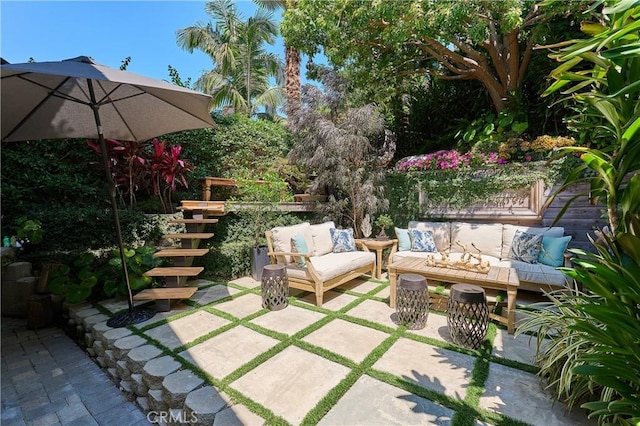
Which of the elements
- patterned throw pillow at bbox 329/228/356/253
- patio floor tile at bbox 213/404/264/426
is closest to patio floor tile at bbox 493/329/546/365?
patio floor tile at bbox 213/404/264/426

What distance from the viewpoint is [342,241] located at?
14.2ft

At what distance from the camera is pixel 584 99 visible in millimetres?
1356

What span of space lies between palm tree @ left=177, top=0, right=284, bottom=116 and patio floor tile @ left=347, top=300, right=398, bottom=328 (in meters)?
8.63

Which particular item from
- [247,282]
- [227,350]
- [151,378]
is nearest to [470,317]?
[227,350]

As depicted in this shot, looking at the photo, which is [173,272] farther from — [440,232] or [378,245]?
[440,232]

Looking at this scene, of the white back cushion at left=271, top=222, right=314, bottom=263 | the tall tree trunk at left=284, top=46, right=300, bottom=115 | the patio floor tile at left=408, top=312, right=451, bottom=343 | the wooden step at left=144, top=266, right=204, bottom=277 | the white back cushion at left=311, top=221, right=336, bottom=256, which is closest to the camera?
the patio floor tile at left=408, top=312, right=451, bottom=343

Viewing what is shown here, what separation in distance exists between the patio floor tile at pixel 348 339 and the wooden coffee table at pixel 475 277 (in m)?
0.75

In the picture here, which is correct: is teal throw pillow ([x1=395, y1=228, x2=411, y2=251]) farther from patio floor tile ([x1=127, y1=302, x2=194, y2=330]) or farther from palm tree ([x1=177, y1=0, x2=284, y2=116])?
palm tree ([x1=177, y1=0, x2=284, y2=116])

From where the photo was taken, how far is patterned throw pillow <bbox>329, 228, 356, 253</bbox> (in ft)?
14.1

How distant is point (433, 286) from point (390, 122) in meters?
4.38

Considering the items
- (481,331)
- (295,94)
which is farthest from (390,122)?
(481,331)

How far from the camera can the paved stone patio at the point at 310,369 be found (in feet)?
5.51

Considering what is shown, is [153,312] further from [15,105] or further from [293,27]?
[293,27]

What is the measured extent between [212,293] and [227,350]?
1.61 metres
